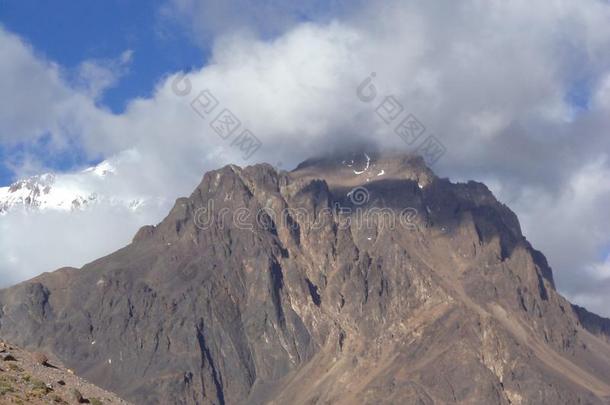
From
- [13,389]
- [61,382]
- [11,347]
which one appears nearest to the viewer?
[13,389]

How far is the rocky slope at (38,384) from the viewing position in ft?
216

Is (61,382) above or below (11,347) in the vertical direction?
below

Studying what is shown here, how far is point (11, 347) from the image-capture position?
3137 inches

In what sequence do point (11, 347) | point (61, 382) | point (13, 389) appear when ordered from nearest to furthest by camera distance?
point (13, 389), point (61, 382), point (11, 347)

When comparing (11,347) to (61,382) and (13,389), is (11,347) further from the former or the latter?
(13,389)

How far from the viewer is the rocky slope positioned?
216ft

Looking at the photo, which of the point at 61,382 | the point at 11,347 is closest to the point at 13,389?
the point at 61,382

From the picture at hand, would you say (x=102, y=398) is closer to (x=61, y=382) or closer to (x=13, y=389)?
(x=61, y=382)

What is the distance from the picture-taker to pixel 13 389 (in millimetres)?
65812

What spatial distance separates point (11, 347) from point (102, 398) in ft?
30.5

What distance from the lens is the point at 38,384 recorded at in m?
69.1

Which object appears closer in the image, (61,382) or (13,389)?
(13,389)

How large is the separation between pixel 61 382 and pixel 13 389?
815cm

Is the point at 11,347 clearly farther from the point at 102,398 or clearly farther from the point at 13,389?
the point at 13,389
